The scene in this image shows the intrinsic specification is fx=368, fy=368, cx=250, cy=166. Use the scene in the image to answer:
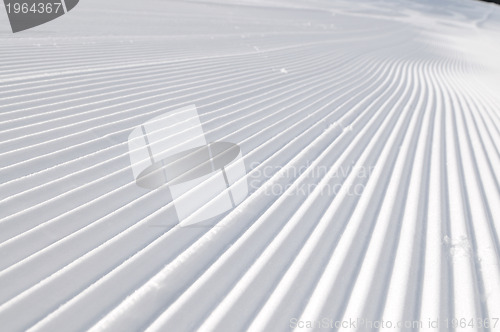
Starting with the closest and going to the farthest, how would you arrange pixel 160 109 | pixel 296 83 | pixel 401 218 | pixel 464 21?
pixel 401 218, pixel 160 109, pixel 296 83, pixel 464 21

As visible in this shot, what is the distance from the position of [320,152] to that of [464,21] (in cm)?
1871

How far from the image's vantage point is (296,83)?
4.05 meters

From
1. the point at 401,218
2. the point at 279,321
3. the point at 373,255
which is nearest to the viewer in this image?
the point at 279,321

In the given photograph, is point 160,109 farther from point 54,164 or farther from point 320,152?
point 320,152

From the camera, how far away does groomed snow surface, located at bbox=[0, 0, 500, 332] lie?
1.25m

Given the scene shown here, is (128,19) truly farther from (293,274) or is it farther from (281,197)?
(293,274)

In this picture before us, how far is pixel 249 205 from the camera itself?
71.5 inches

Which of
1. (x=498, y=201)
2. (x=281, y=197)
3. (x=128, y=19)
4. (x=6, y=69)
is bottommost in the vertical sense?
(x=498, y=201)

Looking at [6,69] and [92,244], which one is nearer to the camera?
[92,244]

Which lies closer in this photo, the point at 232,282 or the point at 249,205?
the point at 232,282

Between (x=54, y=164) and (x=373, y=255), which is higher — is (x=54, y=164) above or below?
above

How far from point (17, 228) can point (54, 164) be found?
0.53 meters

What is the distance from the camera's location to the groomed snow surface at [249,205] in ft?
4.09

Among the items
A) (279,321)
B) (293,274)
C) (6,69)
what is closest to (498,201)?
(293,274)
